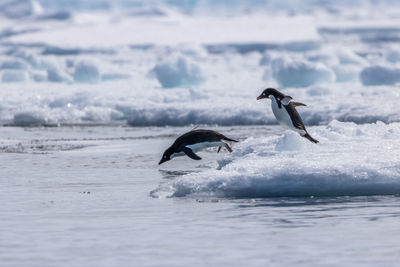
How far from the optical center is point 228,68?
134 ft

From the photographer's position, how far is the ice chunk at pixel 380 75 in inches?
1051

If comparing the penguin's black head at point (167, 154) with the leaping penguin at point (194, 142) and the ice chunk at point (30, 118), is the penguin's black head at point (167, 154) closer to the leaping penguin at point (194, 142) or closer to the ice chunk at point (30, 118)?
the leaping penguin at point (194, 142)

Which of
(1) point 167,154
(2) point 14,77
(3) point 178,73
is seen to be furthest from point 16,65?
(1) point 167,154

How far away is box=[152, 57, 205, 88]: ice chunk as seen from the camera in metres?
29.8

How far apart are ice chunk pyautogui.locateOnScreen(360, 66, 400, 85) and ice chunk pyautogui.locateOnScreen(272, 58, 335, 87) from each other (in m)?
1.64

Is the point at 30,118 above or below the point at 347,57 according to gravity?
below

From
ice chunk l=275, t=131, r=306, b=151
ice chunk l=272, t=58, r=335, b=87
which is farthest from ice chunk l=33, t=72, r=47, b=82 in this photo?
ice chunk l=275, t=131, r=306, b=151

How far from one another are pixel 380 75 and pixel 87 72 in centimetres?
1196

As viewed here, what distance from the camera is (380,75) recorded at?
88.1ft

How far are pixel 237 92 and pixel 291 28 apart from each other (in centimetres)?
4468

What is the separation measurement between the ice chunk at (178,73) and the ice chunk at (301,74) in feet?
10.4

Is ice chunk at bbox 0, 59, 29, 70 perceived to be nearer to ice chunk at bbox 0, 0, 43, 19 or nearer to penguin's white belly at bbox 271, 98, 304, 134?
penguin's white belly at bbox 271, 98, 304, 134

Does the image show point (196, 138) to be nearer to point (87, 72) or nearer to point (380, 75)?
point (380, 75)

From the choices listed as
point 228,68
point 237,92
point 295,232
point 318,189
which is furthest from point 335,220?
point 228,68
